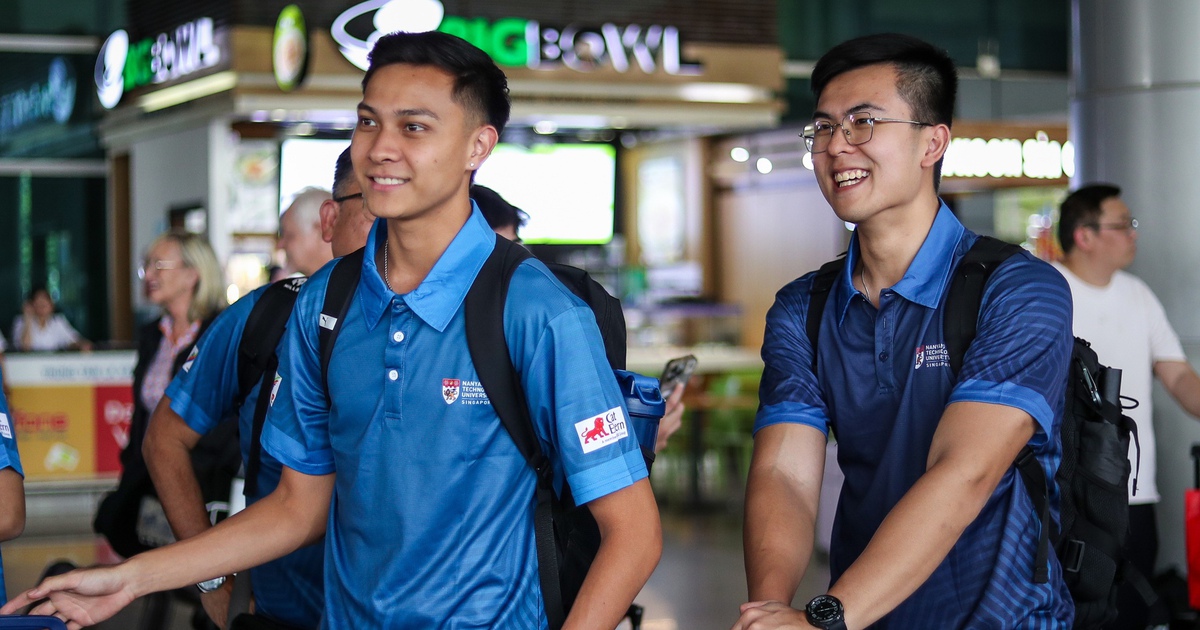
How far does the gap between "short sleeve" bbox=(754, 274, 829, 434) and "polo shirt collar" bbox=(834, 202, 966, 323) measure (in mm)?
86

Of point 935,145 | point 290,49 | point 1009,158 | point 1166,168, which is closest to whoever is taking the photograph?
point 935,145

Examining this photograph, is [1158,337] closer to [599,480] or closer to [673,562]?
[599,480]

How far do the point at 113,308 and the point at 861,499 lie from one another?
12.1 m

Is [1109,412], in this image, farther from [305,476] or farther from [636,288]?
[636,288]

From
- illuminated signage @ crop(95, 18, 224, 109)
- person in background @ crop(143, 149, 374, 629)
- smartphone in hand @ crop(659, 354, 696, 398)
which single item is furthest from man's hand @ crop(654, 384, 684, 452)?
illuminated signage @ crop(95, 18, 224, 109)

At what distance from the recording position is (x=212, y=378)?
115 inches

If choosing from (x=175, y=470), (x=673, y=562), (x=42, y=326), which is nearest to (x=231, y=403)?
(x=175, y=470)

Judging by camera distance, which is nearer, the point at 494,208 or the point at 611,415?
the point at 611,415

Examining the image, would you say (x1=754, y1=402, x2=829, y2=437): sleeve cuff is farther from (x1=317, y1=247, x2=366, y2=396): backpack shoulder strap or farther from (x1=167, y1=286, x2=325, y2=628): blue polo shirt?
(x1=167, y1=286, x2=325, y2=628): blue polo shirt

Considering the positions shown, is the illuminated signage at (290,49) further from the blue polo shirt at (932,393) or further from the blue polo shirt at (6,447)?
the blue polo shirt at (932,393)

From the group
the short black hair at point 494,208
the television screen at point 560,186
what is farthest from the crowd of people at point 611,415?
the television screen at point 560,186

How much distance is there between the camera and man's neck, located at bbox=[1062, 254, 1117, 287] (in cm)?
434

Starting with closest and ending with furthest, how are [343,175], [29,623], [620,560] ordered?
1. [29,623]
2. [620,560]
3. [343,175]

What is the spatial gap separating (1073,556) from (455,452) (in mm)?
972
